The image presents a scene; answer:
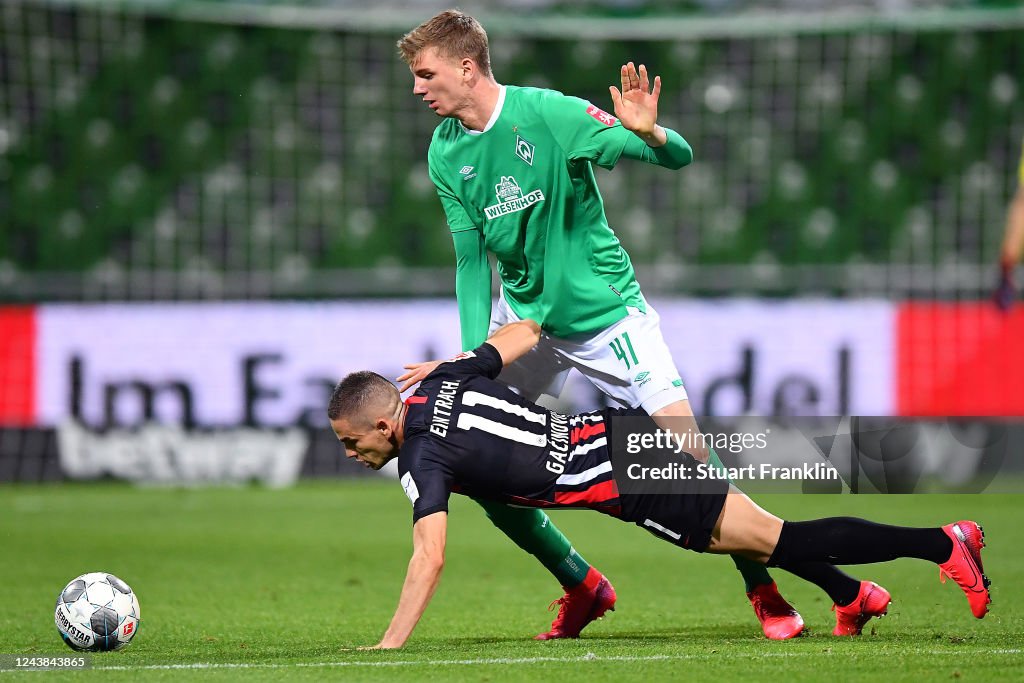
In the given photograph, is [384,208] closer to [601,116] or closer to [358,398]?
[601,116]

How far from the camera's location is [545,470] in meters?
4.70

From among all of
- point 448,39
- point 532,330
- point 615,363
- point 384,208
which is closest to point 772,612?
point 615,363

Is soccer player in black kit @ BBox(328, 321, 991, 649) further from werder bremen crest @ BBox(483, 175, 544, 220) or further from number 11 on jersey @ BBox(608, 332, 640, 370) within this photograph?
werder bremen crest @ BBox(483, 175, 544, 220)

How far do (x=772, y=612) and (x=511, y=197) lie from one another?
180cm

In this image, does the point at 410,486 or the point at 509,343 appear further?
the point at 509,343

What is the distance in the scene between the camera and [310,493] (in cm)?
1147

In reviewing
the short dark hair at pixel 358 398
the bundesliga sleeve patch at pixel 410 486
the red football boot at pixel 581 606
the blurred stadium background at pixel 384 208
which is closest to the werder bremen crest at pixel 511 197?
the short dark hair at pixel 358 398

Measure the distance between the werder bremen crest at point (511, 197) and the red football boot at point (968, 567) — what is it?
5.95 feet

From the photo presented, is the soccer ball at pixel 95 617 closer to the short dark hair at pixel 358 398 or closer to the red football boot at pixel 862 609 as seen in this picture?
the short dark hair at pixel 358 398

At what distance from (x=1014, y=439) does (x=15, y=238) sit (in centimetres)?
930

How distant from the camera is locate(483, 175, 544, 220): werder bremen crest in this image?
4934 millimetres

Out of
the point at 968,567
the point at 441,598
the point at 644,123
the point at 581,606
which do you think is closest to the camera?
the point at 644,123

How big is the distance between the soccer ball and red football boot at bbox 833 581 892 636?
2519 millimetres

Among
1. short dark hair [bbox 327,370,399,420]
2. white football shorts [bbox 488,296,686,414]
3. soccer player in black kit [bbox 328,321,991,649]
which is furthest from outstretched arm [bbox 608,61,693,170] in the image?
short dark hair [bbox 327,370,399,420]
